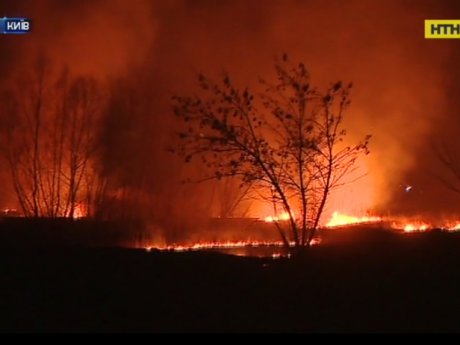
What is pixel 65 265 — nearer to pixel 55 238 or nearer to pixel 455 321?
pixel 55 238

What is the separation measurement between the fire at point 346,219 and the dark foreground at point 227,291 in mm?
5471

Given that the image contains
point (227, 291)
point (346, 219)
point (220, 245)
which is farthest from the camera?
point (346, 219)

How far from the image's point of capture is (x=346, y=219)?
19.1 metres

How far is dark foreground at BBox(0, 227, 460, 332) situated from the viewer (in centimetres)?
781

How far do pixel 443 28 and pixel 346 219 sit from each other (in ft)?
22.3

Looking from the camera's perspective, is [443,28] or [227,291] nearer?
[227,291]

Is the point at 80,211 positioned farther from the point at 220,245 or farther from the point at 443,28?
the point at 443,28

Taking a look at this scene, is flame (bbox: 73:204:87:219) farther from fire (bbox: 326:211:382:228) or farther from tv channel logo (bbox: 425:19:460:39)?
tv channel logo (bbox: 425:19:460:39)

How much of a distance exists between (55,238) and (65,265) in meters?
5.48

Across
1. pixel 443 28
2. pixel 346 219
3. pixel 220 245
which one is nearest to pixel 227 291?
pixel 220 245

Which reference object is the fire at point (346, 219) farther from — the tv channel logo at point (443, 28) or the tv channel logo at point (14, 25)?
the tv channel logo at point (14, 25)

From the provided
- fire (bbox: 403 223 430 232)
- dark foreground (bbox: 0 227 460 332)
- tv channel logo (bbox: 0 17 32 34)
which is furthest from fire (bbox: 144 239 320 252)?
tv channel logo (bbox: 0 17 32 34)

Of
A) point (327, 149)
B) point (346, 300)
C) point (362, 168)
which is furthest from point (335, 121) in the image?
point (362, 168)

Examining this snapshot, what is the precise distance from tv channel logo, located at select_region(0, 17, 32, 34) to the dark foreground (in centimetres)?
942
